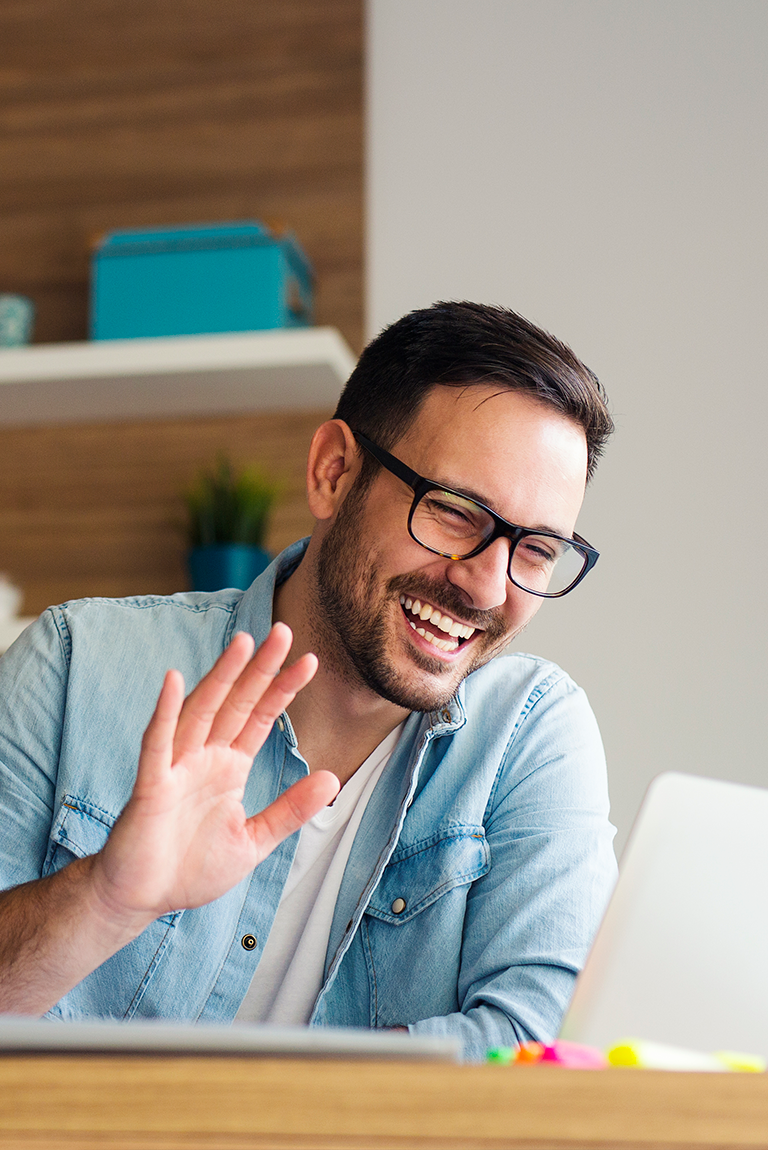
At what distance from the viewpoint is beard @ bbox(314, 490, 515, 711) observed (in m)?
1.26

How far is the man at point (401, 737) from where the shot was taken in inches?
46.1

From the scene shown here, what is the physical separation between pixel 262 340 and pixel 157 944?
141cm

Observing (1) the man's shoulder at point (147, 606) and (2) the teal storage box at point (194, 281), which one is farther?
(2) the teal storage box at point (194, 281)

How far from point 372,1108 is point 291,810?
19.1 inches

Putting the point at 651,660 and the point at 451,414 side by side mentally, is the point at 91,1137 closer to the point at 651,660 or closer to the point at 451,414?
the point at 451,414

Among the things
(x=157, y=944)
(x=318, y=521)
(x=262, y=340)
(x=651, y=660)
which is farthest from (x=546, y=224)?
(x=157, y=944)

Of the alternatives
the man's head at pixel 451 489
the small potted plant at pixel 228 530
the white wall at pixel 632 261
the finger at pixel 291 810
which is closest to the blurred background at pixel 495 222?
the white wall at pixel 632 261

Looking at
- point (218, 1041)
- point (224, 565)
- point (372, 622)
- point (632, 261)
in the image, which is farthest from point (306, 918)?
point (632, 261)

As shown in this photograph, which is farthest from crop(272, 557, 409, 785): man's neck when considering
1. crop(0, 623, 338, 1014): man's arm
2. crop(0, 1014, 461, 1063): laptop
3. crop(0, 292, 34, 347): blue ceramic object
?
crop(0, 292, 34, 347): blue ceramic object

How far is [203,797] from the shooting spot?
0.87 meters

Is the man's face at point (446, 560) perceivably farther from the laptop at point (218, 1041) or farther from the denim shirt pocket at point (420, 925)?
the laptop at point (218, 1041)

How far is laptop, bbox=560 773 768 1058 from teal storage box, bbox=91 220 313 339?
5.99ft

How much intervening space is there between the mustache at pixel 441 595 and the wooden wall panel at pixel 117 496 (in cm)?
124

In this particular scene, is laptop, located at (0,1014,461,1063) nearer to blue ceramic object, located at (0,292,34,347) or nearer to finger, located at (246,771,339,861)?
finger, located at (246,771,339,861)
